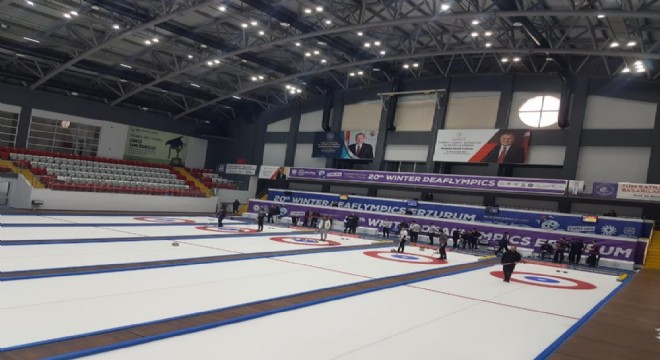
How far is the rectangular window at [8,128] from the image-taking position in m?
34.8

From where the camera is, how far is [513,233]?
2678 centimetres

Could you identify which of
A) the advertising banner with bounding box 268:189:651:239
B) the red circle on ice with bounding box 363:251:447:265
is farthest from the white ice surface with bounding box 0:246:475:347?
the advertising banner with bounding box 268:189:651:239

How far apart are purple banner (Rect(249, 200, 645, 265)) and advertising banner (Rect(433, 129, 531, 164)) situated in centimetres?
517

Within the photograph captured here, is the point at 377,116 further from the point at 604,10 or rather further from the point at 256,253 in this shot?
the point at 256,253

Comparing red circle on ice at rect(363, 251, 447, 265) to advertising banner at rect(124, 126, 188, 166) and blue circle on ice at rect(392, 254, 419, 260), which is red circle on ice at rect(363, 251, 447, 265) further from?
advertising banner at rect(124, 126, 188, 166)

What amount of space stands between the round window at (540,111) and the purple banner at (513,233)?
799 centimetres

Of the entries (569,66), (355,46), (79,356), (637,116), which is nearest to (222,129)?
(355,46)

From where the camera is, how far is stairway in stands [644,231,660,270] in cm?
2310

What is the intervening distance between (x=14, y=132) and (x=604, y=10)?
39.2 metres

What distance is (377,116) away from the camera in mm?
37594

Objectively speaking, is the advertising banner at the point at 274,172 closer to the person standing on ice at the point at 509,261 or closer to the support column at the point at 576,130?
the support column at the point at 576,130

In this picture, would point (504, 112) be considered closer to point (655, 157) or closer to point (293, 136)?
point (655, 157)

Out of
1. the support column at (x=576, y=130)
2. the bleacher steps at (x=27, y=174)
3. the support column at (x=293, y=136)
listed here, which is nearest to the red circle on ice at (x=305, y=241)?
the bleacher steps at (x=27, y=174)

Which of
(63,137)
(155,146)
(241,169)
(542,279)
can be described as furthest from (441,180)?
(63,137)
